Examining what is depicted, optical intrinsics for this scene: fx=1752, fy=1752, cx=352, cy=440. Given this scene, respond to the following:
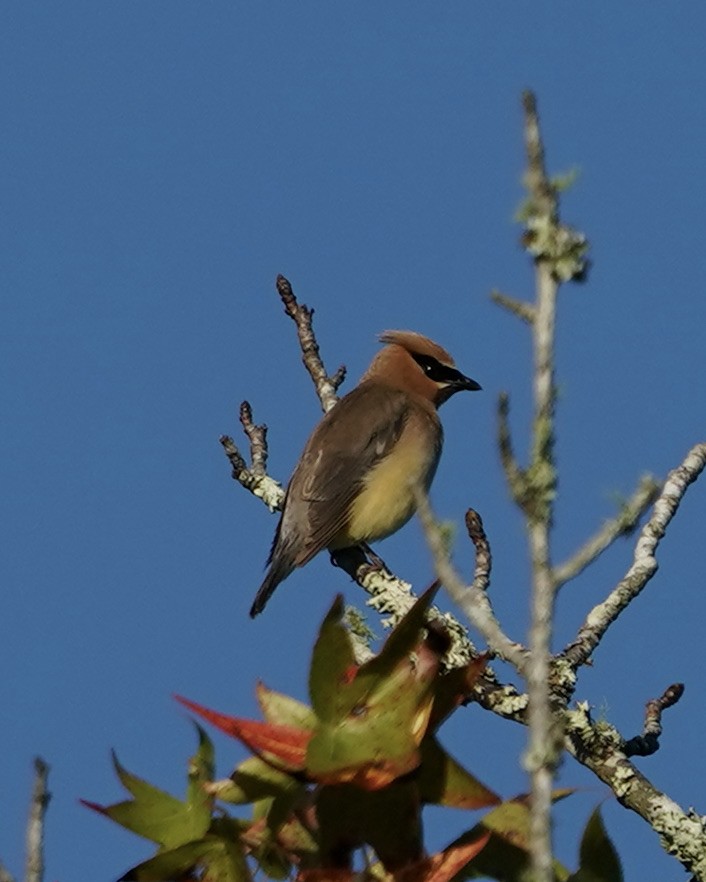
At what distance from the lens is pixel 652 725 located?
183 inches

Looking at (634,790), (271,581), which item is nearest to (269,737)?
(634,790)

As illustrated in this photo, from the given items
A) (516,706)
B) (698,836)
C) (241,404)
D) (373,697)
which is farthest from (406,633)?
(241,404)

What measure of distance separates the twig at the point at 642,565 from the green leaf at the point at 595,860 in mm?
2054

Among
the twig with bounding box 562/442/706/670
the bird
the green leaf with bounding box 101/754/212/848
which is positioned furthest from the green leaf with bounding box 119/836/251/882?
the bird

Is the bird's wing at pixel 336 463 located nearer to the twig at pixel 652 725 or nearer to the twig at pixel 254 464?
the twig at pixel 254 464

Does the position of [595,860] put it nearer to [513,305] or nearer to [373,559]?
[513,305]

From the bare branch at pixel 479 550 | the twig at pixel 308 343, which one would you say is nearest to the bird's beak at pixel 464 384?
the twig at pixel 308 343

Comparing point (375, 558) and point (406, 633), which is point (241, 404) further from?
point (406, 633)

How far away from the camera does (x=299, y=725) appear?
2.40 meters

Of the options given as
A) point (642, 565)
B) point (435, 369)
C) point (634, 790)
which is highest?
point (435, 369)

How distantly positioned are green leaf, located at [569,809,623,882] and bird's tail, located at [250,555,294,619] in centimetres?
598

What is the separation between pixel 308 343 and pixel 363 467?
1169mm

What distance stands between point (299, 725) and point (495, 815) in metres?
0.30

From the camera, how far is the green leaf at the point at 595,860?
243 centimetres
